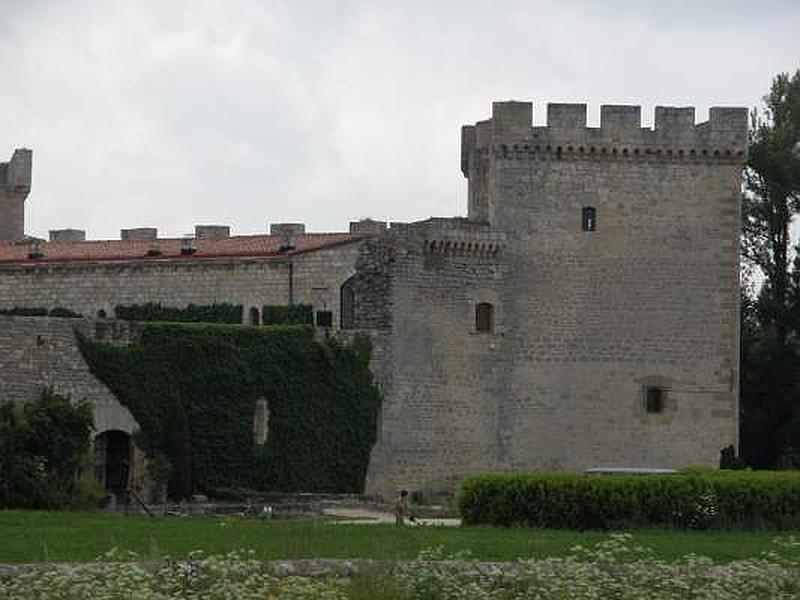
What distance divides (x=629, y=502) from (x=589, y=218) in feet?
57.3

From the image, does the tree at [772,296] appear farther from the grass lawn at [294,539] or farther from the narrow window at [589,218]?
the grass lawn at [294,539]

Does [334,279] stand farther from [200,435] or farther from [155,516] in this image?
[155,516]

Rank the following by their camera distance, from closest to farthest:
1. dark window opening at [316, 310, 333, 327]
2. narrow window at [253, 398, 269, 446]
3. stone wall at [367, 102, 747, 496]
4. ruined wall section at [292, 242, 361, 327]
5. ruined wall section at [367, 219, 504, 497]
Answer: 1. narrow window at [253, 398, 269, 446]
2. ruined wall section at [367, 219, 504, 497]
3. stone wall at [367, 102, 747, 496]
4. dark window opening at [316, 310, 333, 327]
5. ruined wall section at [292, 242, 361, 327]

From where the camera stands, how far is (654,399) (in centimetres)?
5525

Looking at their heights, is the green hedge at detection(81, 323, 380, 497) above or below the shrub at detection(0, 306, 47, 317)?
below

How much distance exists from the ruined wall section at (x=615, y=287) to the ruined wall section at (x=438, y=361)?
1.86 feet

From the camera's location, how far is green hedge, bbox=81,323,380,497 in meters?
47.2

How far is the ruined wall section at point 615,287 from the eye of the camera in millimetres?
54844

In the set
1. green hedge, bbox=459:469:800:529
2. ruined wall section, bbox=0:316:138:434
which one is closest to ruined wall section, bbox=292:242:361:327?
ruined wall section, bbox=0:316:138:434

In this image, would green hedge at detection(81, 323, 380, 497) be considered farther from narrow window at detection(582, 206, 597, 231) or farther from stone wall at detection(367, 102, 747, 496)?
narrow window at detection(582, 206, 597, 231)

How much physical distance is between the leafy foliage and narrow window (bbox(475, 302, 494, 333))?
43.1 ft

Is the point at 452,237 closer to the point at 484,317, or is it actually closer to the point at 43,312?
the point at 484,317

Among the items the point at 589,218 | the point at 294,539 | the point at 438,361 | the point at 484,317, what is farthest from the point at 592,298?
the point at 294,539

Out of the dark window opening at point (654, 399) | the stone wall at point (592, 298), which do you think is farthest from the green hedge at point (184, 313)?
the dark window opening at point (654, 399)
